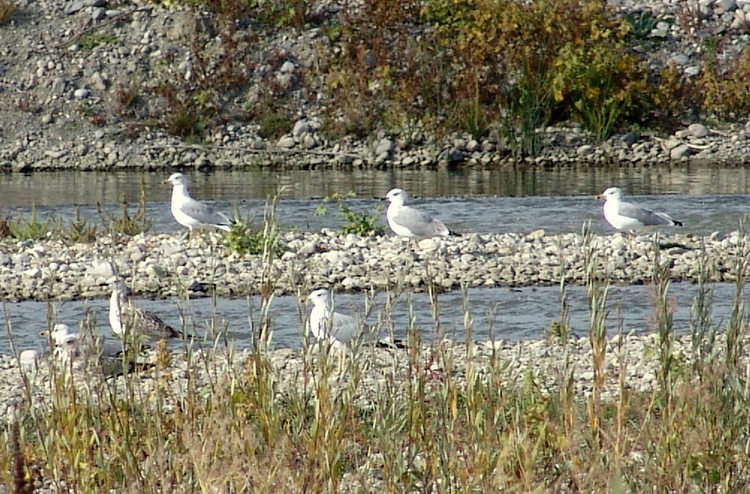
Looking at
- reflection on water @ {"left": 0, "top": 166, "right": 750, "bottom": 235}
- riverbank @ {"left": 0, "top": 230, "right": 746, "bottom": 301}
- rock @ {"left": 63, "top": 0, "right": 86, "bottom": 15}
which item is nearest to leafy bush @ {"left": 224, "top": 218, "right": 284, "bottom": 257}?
riverbank @ {"left": 0, "top": 230, "right": 746, "bottom": 301}

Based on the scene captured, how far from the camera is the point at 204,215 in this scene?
13.1 metres

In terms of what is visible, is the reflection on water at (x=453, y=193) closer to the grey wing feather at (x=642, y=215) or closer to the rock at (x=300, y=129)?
the grey wing feather at (x=642, y=215)

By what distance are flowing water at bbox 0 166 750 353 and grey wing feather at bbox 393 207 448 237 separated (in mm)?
1471

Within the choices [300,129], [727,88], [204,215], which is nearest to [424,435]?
[204,215]

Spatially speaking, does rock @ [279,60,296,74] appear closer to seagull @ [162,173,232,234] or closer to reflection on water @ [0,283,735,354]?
seagull @ [162,173,232,234]

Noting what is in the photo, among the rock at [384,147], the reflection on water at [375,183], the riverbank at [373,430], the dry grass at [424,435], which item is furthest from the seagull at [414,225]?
the rock at [384,147]

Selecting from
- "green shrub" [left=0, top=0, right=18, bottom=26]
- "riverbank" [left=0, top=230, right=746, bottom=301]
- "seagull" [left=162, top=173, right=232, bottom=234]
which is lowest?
"riverbank" [left=0, top=230, right=746, bottom=301]

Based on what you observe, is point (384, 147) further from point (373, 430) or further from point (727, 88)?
point (373, 430)

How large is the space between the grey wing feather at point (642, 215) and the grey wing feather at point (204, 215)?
398 centimetres

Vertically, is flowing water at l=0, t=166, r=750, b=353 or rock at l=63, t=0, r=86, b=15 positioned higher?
rock at l=63, t=0, r=86, b=15

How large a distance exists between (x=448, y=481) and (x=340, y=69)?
21919 mm

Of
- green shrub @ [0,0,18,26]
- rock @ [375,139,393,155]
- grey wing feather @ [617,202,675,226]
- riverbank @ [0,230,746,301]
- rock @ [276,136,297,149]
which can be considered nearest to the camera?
riverbank @ [0,230,746,301]

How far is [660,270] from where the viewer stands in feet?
14.1

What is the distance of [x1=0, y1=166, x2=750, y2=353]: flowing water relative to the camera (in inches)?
396
